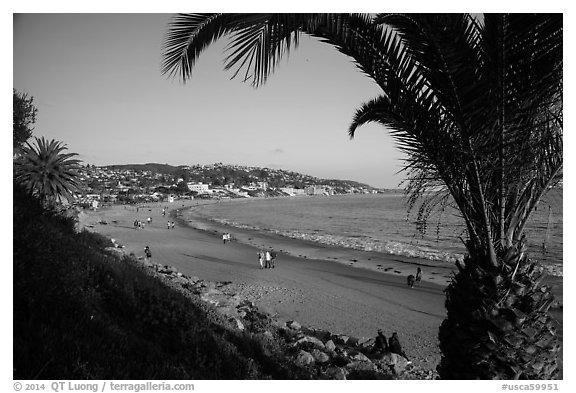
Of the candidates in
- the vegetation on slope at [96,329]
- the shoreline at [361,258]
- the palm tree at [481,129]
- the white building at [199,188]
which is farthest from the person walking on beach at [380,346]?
the white building at [199,188]

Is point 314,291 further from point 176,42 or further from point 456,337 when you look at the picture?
point 176,42

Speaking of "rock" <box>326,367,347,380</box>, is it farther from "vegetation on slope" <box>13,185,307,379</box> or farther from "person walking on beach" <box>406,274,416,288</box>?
"person walking on beach" <box>406,274,416,288</box>

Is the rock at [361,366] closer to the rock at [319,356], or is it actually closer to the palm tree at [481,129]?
the rock at [319,356]

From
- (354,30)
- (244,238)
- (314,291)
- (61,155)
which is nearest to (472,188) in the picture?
(354,30)

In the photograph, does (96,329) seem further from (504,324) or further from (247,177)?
(247,177)

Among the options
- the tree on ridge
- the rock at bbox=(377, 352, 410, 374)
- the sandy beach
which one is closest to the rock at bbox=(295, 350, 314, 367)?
the rock at bbox=(377, 352, 410, 374)

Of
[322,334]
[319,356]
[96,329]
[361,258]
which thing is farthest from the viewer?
[361,258]

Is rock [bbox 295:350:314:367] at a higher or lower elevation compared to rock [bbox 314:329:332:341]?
higher

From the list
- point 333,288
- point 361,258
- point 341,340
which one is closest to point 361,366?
point 341,340
